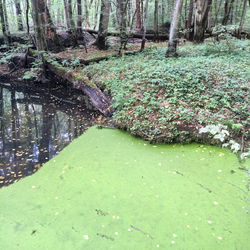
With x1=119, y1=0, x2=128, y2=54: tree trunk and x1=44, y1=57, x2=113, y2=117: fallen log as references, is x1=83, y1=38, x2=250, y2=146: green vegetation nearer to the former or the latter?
x1=44, y1=57, x2=113, y2=117: fallen log

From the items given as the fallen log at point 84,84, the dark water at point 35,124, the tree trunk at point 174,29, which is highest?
the tree trunk at point 174,29

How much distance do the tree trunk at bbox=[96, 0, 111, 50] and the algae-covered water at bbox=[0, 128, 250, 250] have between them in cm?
727

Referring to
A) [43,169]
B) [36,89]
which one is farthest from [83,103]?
[43,169]

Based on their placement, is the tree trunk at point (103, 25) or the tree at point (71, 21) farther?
the tree at point (71, 21)

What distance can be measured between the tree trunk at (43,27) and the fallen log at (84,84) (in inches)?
31.1

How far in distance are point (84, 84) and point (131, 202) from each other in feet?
16.5

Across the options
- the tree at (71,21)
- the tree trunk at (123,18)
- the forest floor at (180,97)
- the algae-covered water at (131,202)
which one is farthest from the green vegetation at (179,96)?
the tree at (71,21)

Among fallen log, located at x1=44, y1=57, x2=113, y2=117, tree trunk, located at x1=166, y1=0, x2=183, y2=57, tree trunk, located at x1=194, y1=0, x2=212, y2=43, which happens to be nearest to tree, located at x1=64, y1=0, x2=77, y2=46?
fallen log, located at x1=44, y1=57, x2=113, y2=117

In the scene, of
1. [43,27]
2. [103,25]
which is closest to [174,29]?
[103,25]

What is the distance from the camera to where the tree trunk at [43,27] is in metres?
7.52

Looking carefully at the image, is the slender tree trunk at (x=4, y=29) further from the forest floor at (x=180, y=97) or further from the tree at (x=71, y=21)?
the forest floor at (x=180, y=97)

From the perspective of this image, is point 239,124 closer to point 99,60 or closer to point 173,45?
point 173,45

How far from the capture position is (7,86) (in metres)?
8.98

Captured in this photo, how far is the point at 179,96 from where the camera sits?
520cm
